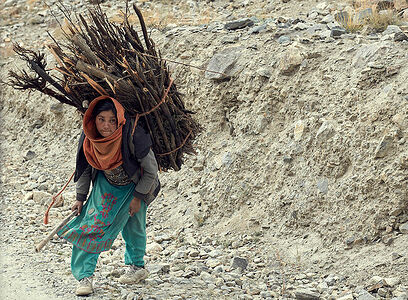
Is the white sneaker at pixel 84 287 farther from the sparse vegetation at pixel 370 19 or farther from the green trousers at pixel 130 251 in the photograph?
the sparse vegetation at pixel 370 19

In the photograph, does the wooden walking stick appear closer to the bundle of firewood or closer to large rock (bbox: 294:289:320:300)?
the bundle of firewood

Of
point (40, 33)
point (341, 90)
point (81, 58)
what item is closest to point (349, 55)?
point (341, 90)

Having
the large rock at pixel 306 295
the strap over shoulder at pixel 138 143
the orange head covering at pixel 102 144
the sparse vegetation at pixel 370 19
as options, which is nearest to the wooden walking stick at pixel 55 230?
the orange head covering at pixel 102 144

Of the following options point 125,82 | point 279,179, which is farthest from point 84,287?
point 279,179

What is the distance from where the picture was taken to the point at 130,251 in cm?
425

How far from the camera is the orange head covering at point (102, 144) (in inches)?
145

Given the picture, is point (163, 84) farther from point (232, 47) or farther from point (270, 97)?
point (232, 47)

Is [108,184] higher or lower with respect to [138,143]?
lower

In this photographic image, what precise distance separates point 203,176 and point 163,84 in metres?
2.15

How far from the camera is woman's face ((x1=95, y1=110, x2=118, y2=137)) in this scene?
3719 mm

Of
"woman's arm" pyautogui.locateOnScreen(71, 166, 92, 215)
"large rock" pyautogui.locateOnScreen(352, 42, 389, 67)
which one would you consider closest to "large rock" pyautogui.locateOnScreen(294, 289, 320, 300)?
"woman's arm" pyautogui.locateOnScreen(71, 166, 92, 215)

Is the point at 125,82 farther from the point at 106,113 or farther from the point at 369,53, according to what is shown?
the point at 369,53

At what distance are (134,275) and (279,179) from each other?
5.96ft

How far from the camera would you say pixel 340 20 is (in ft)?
21.7
